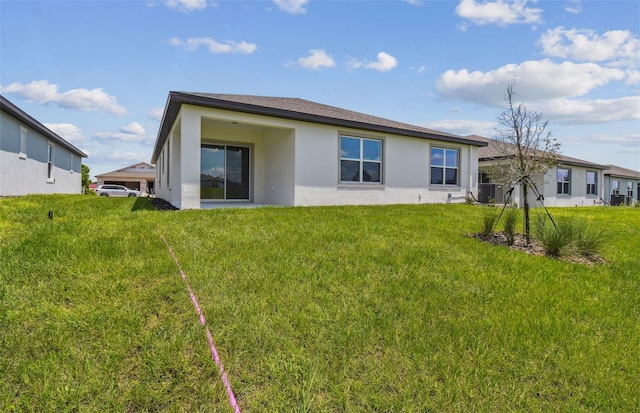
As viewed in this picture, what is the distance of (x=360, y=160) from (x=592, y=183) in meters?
21.3

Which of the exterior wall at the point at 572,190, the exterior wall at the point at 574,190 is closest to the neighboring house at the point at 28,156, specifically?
the exterior wall at the point at 572,190

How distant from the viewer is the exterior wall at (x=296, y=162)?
931cm

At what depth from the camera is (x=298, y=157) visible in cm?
1087

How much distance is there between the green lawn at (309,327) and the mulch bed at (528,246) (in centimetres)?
34

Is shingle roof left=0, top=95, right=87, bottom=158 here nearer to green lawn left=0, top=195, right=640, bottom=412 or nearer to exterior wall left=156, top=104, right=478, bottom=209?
exterior wall left=156, top=104, right=478, bottom=209

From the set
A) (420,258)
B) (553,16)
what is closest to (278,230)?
(420,258)

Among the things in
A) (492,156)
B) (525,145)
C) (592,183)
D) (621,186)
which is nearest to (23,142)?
(525,145)

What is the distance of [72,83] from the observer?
41.3 feet

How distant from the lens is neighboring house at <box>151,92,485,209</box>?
9820 mm

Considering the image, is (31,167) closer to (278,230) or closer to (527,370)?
(278,230)

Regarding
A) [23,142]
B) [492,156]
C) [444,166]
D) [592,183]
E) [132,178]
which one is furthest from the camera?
[132,178]

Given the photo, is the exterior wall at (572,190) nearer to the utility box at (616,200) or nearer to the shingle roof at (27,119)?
the utility box at (616,200)

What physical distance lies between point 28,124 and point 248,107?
40.2 ft

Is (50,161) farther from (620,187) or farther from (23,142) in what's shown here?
(620,187)
